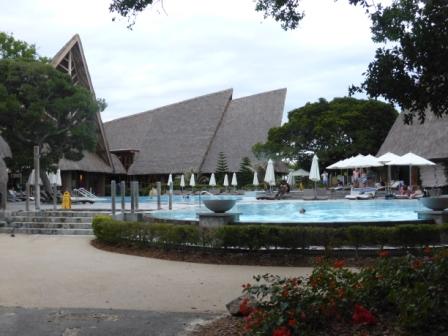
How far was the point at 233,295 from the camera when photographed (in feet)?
Result: 20.1

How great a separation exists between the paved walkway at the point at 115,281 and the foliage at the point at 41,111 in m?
14.1

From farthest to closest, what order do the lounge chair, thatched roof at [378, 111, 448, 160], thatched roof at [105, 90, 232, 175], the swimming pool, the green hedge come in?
thatched roof at [105, 90, 232, 175] → thatched roof at [378, 111, 448, 160] → the lounge chair → the swimming pool → the green hedge

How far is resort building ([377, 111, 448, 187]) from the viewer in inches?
1132

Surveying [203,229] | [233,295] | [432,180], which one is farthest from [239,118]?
[233,295]

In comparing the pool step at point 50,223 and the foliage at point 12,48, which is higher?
the foliage at point 12,48

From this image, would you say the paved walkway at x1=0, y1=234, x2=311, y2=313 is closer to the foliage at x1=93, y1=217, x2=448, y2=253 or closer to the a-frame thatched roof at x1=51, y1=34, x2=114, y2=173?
the foliage at x1=93, y1=217, x2=448, y2=253

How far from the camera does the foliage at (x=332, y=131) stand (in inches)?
1535

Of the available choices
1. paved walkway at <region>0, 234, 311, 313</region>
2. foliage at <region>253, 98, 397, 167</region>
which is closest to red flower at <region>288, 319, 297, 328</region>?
paved walkway at <region>0, 234, 311, 313</region>

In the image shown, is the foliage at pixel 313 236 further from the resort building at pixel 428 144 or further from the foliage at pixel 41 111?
the resort building at pixel 428 144

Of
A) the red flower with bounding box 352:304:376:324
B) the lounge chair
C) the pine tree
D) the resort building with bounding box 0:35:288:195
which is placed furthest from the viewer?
the resort building with bounding box 0:35:288:195

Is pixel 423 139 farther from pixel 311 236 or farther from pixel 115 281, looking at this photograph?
pixel 115 281

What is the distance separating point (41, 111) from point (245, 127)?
25501mm

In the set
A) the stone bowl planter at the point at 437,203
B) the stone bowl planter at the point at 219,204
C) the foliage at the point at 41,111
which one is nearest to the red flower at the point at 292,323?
the stone bowl planter at the point at 219,204

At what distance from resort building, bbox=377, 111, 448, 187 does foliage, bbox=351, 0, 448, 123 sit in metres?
24.6
